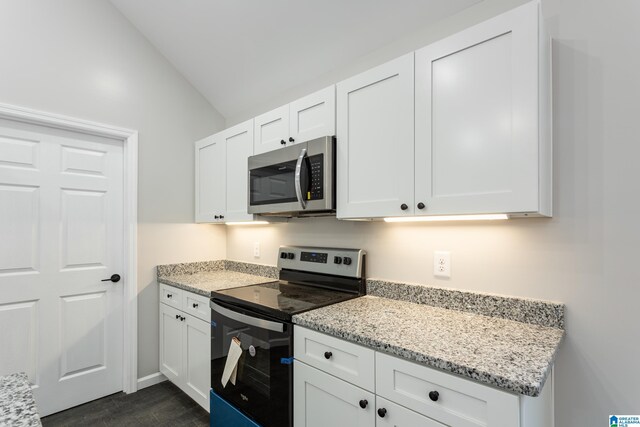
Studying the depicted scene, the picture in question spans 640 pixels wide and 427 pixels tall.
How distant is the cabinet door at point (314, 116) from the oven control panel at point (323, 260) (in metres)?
0.73

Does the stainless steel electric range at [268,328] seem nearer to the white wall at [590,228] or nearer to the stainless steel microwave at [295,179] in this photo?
the stainless steel microwave at [295,179]

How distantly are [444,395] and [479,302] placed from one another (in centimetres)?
62

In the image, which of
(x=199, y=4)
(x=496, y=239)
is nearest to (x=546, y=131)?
(x=496, y=239)

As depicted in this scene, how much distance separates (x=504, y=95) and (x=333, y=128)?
853 mm

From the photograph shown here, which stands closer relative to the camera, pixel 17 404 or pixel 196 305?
pixel 17 404

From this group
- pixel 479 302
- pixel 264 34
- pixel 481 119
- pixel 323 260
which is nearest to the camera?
pixel 481 119

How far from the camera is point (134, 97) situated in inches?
104

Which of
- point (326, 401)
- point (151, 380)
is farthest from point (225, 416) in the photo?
point (151, 380)

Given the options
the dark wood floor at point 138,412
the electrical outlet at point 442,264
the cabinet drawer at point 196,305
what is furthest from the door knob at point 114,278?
the electrical outlet at point 442,264

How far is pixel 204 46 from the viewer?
255 cm

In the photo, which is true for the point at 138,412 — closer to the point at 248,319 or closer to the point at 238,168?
the point at 248,319

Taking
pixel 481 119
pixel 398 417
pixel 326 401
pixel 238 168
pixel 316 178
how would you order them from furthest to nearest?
pixel 238 168 → pixel 316 178 → pixel 326 401 → pixel 481 119 → pixel 398 417

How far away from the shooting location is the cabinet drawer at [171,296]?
244cm

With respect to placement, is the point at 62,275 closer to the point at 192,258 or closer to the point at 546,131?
the point at 192,258
